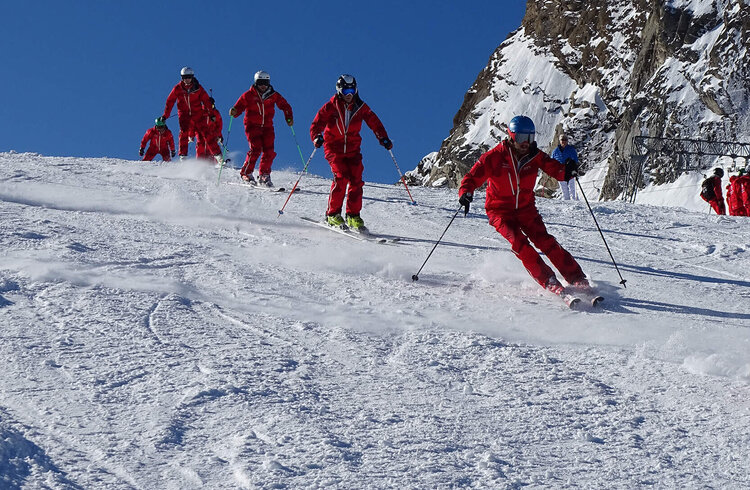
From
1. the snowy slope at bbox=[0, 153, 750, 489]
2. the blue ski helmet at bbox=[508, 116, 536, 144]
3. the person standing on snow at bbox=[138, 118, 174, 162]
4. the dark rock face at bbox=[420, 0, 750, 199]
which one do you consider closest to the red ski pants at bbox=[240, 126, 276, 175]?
the snowy slope at bbox=[0, 153, 750, 489]

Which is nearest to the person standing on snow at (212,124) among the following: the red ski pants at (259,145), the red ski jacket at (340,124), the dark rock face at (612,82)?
the red ski pants at (259,145)

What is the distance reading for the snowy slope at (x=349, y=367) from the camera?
3422 mm

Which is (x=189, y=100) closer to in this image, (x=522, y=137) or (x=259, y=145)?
(x=259, y=145)

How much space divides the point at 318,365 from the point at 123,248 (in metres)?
3.50

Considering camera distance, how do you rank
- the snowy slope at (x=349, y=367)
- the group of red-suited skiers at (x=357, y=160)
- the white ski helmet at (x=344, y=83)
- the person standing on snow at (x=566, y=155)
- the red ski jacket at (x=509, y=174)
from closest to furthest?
the snowy slope at (x=349, y=367) → the group of red-suited skiers at (x=357, y=160) → the red ski jacket at (x=509, y=174) → the white ski helmet at (x=344, y=83) → the person standing on snow at (x=566, y=155)

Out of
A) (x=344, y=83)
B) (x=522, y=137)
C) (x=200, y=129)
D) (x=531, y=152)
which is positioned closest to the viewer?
(x=522, y=137)

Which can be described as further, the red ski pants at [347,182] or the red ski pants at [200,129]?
the red ski pants at [200,129]

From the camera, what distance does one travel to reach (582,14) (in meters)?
97.9

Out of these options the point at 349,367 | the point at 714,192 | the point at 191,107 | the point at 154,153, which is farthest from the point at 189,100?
the point at 349,367

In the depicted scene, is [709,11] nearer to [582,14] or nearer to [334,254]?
[582,14]

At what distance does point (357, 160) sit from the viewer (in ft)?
31.0

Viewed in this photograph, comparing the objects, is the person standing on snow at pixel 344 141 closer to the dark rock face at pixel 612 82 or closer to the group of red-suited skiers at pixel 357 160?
the group of red-suited skiers at pixel 357 160

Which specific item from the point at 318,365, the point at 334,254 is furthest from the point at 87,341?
the point at 334,254

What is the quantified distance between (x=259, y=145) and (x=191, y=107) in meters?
4.26
